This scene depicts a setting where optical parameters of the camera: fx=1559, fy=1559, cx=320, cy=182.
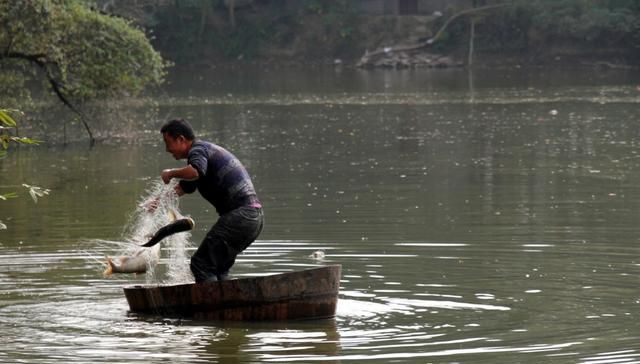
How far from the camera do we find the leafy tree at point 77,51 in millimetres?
32094

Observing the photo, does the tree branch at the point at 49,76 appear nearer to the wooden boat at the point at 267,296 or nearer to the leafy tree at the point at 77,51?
the leafy tree at the point at 77,51

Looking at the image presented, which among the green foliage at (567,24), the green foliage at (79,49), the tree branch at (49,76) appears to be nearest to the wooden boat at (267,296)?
the green foliage at (79,49)

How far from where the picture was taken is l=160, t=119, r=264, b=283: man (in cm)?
1359

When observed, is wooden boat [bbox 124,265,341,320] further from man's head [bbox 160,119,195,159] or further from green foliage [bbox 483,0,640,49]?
green foliage [bbox 483,0,640,49]

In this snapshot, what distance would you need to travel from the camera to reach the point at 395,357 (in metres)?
11.7

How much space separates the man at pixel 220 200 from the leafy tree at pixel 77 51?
18490 millimetres

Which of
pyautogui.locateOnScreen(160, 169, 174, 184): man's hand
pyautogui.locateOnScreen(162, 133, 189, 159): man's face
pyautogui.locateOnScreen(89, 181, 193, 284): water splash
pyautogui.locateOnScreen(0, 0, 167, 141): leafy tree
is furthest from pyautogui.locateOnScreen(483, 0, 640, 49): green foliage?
pyautogui.locateOnScreen(160, 169, 174, 184): man's hand

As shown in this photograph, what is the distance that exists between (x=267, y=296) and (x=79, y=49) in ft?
68.4

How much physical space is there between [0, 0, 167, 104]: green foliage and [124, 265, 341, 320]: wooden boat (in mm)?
18890

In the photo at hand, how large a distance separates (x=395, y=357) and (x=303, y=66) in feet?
210

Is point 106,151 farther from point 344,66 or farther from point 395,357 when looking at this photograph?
point 344,66

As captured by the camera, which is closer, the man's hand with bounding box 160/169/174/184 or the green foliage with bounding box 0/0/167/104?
the man's hand with bounding box 160/169/174/184

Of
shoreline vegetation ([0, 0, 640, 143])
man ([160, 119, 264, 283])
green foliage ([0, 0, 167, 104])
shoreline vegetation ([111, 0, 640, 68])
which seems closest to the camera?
man ([160, 119, 264, 283])

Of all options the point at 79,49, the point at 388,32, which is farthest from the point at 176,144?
the point at 388,32
